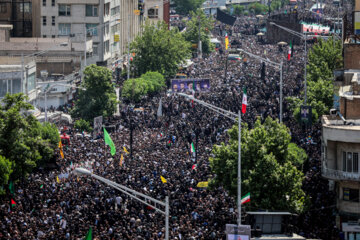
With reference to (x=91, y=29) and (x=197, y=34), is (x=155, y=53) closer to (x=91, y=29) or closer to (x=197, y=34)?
(x=91, y=29)

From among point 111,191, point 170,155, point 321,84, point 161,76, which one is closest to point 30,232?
point 111,191

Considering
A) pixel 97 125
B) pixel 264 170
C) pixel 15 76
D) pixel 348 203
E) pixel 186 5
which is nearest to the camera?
pixel 264 170

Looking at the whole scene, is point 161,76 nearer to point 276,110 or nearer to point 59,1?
point 59,1

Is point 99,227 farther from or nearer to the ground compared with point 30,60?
nearer to the ground

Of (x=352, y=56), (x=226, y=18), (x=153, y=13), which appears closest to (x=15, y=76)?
(x=352, y=56)

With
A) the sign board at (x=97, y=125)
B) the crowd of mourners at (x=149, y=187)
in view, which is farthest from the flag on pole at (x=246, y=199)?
the sign board at (x=97, y=125)
